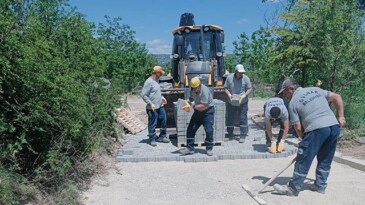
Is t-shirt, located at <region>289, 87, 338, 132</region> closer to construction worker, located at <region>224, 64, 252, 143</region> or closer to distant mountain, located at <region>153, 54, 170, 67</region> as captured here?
construction worker, located at <region>224, 64, 252, 143</region>

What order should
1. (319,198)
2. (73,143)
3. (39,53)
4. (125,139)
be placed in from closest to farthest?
(39,53)
(319,198)
(73,143)
(125,139)

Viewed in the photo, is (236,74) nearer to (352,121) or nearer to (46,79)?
(352,121)

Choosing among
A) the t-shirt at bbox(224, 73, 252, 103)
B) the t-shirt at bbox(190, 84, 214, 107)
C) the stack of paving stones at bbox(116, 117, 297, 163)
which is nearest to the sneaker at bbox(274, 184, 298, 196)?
the stack of paving stones at bbox(116, 117, 297, 163)

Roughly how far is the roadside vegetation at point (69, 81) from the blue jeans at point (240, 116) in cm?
214

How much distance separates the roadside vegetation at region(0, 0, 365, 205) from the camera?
4930mm

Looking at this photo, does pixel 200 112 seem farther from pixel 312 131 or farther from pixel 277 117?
pixel 312 131

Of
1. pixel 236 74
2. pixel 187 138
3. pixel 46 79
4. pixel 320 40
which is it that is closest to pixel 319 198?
pixel 187 138

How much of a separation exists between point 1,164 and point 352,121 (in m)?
8.26

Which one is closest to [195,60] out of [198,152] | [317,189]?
[198,152]

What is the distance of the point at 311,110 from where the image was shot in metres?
5.90

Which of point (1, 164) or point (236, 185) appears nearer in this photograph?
point (1, 164)

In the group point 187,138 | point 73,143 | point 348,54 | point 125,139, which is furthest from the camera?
point 125,139

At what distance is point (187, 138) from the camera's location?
28.1ft

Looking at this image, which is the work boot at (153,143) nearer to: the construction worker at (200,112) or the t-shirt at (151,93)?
the t-shirt at (151,93)
